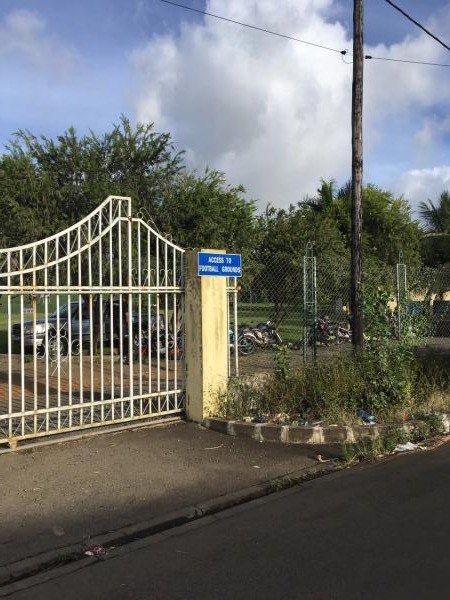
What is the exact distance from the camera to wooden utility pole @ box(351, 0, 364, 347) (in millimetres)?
10320

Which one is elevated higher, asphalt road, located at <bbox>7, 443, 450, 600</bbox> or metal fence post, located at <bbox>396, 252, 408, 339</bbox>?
metal fence post, located at <bbox>396, 252, 408, 339</bbox>

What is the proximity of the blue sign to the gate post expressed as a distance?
0.07 metres

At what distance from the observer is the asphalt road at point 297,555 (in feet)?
11.9

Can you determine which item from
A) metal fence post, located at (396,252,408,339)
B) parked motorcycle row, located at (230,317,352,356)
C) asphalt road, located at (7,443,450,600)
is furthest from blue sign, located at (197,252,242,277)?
parked motorcycle row, located at (230,317,352,356)

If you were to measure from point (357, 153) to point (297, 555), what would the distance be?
7.92m

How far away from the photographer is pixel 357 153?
10.5 meters

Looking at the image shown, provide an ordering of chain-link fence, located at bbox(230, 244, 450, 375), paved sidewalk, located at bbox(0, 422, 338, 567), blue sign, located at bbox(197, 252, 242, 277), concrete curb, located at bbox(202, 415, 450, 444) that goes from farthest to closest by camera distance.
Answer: chain-link fence, located at bbox(230, 244, 450, 375), blue sign, located at bbox(197, 252, 242, 277), concrete curb, located at bbox(202, 415, 450, 444), paved sidewalk, located at bbox(0, 422, 338, 567)

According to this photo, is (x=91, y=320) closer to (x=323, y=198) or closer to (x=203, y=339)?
(x=203, y=339)

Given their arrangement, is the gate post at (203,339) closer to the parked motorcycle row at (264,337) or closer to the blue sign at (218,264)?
the blue sign at (218,264)

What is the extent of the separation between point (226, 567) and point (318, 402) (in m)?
4.12

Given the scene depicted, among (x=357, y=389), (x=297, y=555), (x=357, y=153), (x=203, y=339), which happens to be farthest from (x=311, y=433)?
(x=357, y=153)

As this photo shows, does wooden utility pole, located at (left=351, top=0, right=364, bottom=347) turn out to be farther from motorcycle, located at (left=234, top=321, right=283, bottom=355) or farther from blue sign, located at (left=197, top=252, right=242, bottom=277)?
motorcycle, located at (left=234, top=321, right=283, bottom=355)

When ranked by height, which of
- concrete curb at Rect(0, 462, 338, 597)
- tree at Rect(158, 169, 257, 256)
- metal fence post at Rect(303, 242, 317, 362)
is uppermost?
tree at Rect(158, 169, 257, 256)

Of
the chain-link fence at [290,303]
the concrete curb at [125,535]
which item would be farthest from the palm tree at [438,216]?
the concrete curb at [125,535]
